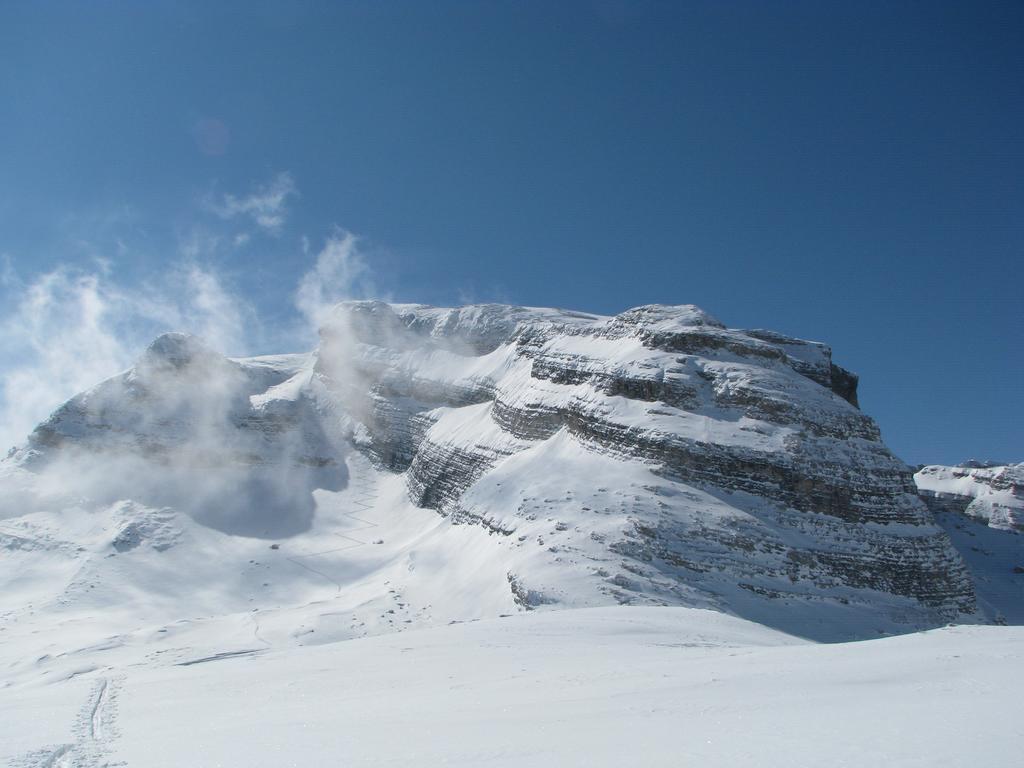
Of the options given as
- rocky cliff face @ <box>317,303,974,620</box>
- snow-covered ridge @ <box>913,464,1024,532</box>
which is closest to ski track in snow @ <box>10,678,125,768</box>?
rocky cliff face @ <box>317,303,974,620</box>

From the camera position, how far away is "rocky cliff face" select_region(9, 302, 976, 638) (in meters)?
33.9

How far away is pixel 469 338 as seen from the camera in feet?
255

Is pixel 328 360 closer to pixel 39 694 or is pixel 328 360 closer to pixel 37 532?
pixel 37 532

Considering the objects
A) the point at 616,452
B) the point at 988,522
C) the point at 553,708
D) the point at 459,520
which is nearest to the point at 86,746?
the point at 553,708

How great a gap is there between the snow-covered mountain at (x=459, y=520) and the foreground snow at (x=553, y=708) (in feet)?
0.65

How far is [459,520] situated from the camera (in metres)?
46.9

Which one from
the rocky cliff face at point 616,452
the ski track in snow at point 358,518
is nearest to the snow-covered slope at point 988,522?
the rocky cliff face at point 616,452

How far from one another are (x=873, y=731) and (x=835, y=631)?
28827mm

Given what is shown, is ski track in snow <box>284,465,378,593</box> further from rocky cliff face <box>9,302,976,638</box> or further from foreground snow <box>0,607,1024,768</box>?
foreground snow <box>0,607,1024,768</box>

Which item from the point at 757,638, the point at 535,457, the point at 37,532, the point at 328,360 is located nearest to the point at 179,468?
the point at 37,532

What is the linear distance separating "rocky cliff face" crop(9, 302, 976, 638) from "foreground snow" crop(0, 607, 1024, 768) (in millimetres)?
14992

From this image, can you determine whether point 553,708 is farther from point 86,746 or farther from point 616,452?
point 616,452

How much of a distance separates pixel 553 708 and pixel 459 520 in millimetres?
37900

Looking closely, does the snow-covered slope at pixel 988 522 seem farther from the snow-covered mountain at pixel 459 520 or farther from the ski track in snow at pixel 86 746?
the ski track in snow at pixel 86 746
